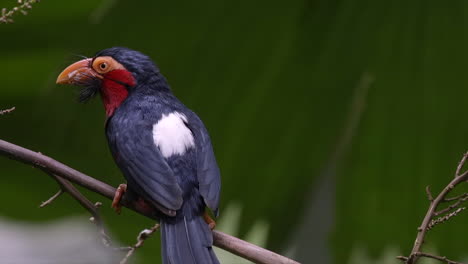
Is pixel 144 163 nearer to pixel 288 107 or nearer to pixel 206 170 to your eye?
pixel 206 170

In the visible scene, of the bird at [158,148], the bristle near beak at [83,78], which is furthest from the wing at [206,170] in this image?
the bristle near beak at [83,78]

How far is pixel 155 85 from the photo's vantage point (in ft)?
4.96

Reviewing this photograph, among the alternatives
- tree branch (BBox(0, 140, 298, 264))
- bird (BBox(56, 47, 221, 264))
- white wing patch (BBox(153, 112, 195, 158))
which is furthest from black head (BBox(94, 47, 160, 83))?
tree branch (BBox(0, 140, 298, 264))

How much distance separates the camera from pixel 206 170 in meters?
1.35

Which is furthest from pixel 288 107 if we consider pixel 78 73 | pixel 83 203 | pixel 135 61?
pixel 83 203

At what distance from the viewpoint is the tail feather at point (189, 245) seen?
123 cm

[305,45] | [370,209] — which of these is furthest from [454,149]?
[305,45]

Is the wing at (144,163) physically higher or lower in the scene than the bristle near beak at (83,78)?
lower

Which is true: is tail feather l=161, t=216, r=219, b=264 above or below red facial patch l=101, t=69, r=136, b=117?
below

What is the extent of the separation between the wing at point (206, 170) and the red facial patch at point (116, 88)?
0.51 feet

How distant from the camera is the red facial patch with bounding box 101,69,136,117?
1.48 metres

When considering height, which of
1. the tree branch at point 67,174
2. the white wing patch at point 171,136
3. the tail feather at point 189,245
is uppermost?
the white wing patch at point 171,136

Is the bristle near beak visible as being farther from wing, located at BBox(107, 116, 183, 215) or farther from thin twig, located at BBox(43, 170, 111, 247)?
thin twig, located at BBox(43, 170, 111, 247)

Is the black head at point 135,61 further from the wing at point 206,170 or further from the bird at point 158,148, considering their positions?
the wing at point 206,170
